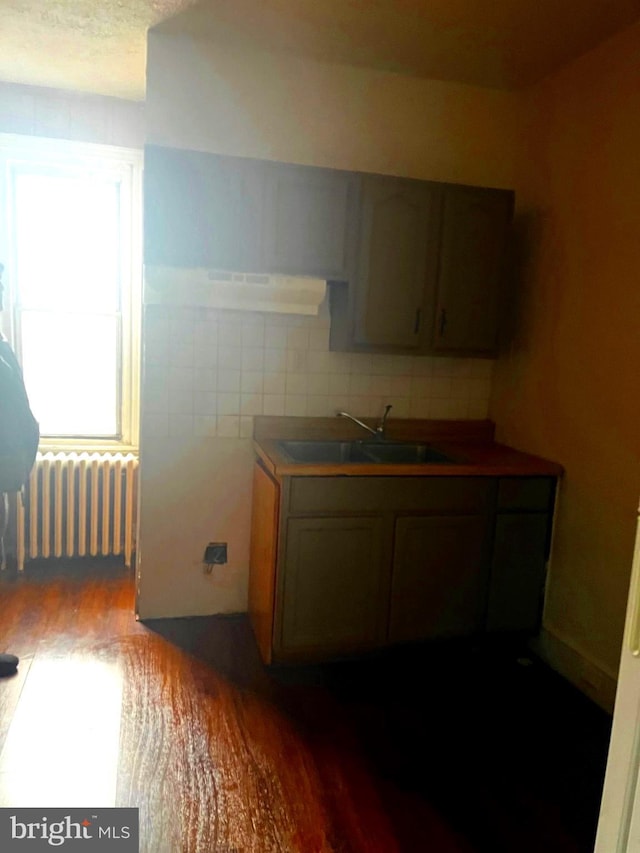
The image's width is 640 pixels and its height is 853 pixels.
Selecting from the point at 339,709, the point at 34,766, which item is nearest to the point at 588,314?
the point at 339,709

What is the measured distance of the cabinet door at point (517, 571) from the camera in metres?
2.71

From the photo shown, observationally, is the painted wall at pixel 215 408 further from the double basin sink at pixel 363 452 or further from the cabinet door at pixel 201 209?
the cabinet door at pixel 201 209

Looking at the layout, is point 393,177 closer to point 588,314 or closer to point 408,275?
point 408,275

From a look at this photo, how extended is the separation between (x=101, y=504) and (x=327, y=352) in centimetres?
164

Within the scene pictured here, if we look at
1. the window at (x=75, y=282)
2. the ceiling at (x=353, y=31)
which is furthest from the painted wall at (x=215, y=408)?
the ceiling at (x=353, y=31)

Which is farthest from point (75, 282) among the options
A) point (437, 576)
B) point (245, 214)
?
point (437, 576)

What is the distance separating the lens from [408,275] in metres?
2.77

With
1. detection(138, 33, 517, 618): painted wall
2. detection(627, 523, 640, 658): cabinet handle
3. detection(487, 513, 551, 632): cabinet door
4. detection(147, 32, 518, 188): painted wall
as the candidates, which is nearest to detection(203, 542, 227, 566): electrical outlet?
detection(138, 33, 517, 618): painted wall

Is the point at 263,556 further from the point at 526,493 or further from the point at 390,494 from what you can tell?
the point at 526,493

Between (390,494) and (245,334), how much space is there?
1.06m

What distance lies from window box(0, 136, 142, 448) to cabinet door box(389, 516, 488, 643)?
191 cm

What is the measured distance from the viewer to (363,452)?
2984mm

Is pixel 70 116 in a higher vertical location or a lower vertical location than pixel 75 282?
higher

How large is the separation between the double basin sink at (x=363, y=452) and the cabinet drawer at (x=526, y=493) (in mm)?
319
